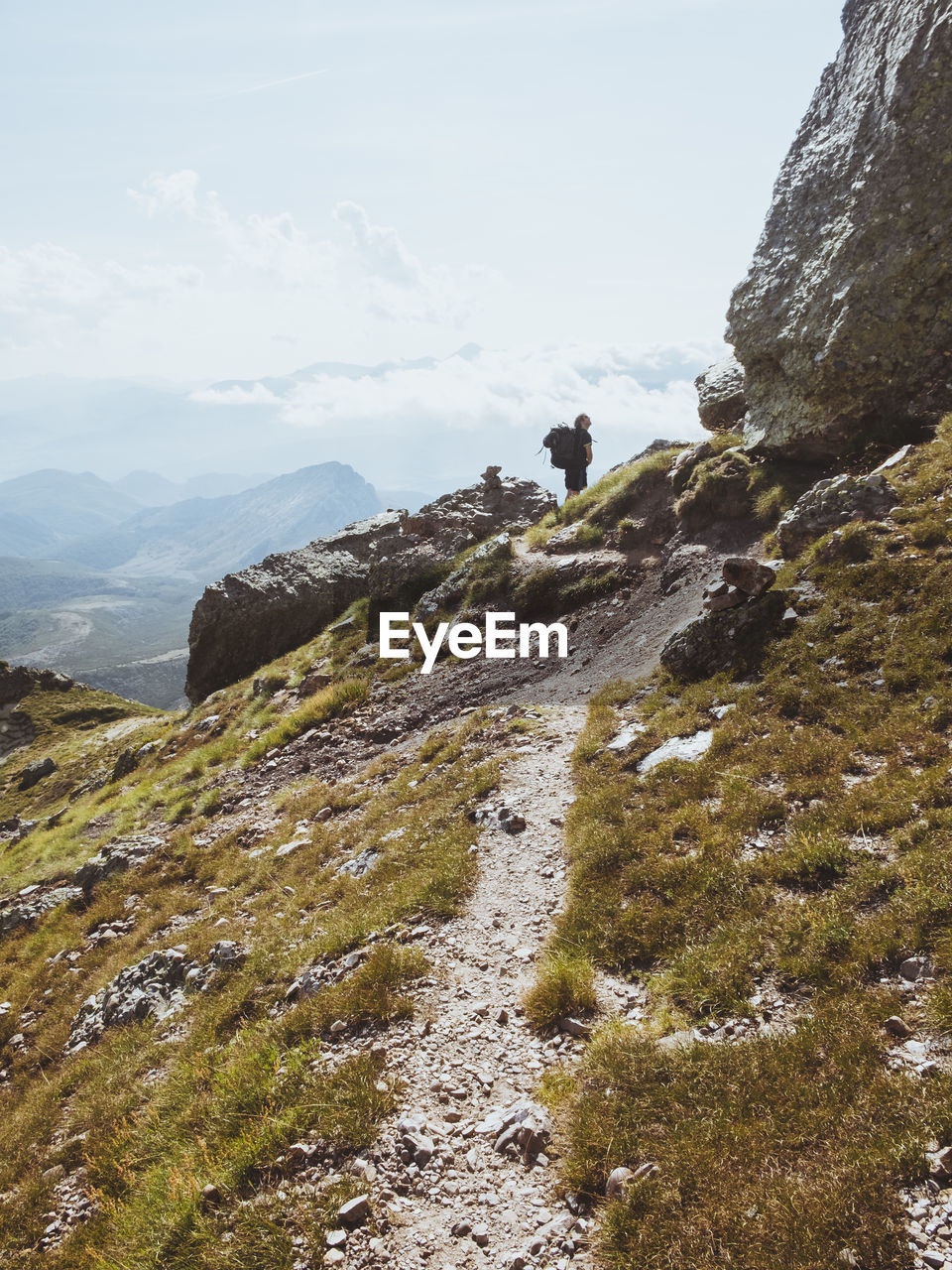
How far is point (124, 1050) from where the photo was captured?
1075 centimetres

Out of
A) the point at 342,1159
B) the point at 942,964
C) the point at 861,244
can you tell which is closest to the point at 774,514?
the point at 861,244

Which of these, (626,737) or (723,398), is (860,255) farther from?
(626,737)

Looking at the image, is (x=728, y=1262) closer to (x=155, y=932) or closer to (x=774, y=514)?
(x=155, y=932)

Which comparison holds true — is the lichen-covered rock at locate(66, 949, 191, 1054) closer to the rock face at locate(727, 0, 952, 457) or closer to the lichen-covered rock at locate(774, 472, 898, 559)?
the lichen-covered rock at locate(774, 472, 898, 559)

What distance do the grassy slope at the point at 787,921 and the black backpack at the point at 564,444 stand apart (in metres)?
16.4

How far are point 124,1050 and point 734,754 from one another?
1134 cm

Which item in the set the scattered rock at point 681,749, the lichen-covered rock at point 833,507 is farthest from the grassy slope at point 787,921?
the lichen-covered rock at point 833,507

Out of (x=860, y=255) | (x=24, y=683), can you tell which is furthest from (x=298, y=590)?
(x=24, y=683)

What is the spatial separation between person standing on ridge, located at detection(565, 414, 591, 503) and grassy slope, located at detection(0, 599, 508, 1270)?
1551 centimetres

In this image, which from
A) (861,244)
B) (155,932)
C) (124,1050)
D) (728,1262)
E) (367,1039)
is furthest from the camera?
(861,244)

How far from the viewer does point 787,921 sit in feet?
24.7

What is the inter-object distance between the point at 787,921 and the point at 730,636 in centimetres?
773

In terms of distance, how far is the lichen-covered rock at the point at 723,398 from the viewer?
993 inches

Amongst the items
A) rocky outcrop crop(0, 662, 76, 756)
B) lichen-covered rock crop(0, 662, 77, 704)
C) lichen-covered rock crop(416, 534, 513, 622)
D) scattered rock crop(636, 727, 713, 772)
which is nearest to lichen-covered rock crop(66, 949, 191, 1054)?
scattered rock crop(636, 727, 713, 772)
